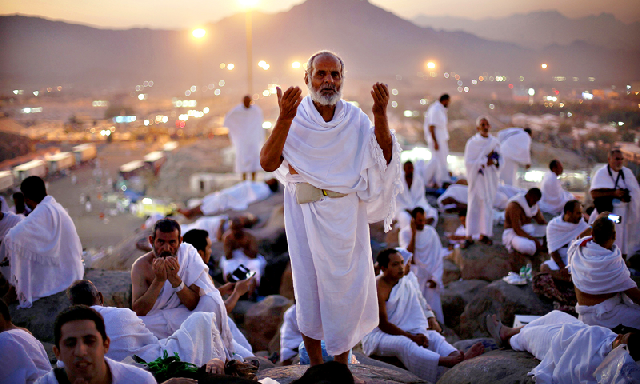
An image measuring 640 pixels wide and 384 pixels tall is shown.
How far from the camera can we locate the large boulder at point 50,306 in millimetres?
4824

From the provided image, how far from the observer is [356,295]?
2912mm

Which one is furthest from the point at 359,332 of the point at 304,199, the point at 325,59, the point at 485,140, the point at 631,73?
the point at 631,73

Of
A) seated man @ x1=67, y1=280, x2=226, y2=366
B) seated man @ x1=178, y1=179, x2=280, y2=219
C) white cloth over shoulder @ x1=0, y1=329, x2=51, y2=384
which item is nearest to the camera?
white cloth over shoulder @ x1=0, y1=329, x2=51, y2=384

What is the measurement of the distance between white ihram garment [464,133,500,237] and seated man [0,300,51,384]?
6223 millimetres

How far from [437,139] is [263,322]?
6.26 m

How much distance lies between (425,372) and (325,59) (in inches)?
105

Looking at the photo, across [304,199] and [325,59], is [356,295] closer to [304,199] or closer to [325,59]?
[304,199]

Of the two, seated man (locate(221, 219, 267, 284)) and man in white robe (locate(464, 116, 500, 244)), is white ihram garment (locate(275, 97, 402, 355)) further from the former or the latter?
man in white robe (locate(464, 116, 500, 244))

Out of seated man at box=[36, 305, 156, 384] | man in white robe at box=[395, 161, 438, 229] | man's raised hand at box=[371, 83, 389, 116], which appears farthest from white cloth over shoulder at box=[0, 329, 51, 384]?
man in white robe at box=[395, 161, 438, 229]

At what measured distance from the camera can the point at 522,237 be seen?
720cm

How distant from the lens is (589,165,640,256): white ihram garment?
256 inches

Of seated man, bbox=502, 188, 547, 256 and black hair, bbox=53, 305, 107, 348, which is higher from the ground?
black hair, bbox=53, 305, 107, 348

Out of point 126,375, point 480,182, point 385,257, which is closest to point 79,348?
point 126,375

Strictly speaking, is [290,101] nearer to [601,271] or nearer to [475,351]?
[475,351]
